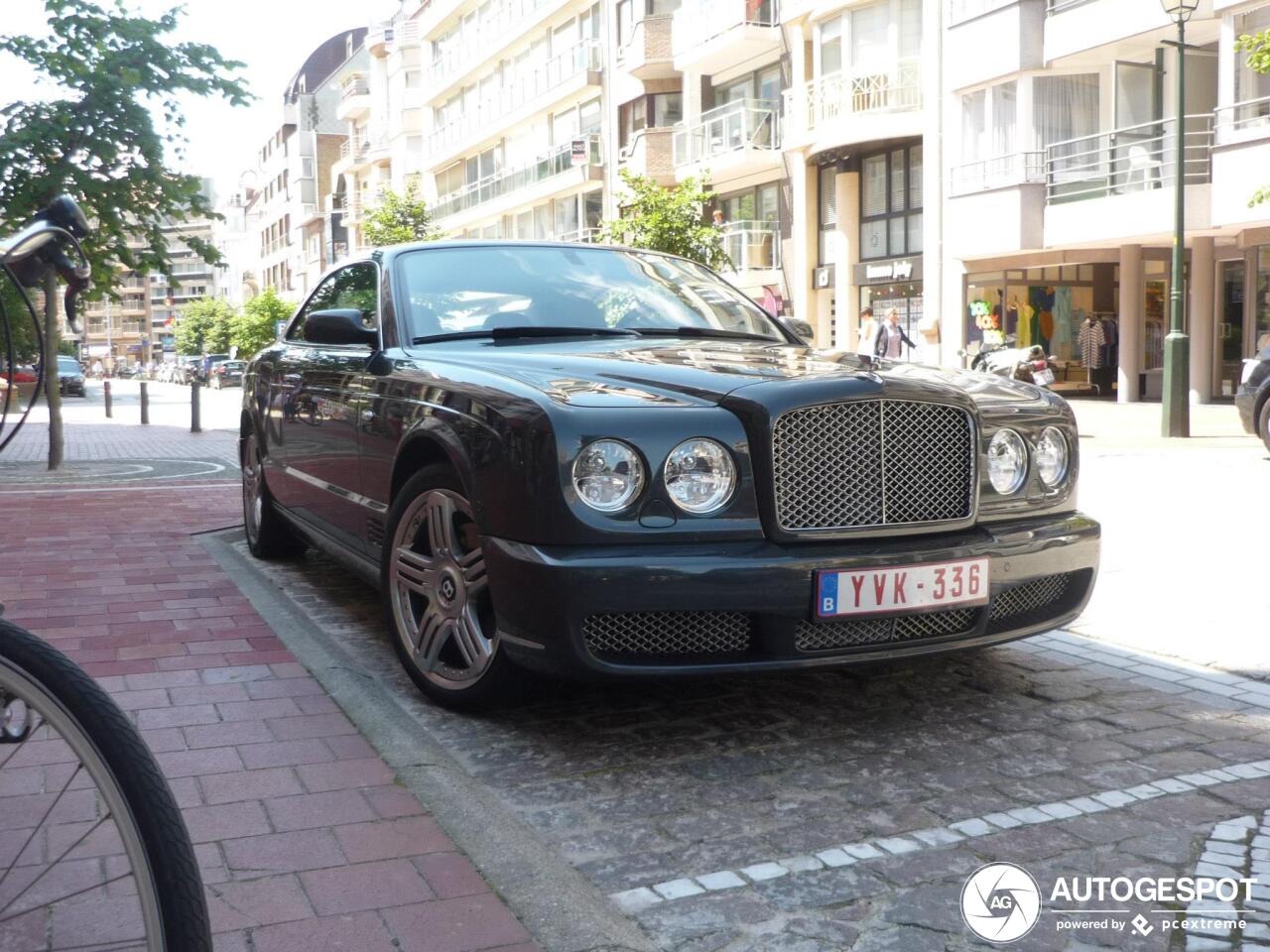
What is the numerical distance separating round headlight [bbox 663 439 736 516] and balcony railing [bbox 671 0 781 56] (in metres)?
32.2

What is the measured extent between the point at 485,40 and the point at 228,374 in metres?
17.1

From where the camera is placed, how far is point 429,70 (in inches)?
2490

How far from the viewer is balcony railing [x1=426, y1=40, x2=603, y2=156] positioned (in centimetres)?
4441

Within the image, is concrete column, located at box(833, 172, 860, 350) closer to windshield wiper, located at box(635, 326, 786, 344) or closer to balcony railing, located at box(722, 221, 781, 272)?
balcony railing, located at box(722, 221, 781, 272)

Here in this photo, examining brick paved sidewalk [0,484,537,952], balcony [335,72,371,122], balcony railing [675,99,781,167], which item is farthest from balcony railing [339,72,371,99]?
brick paved sidewalk [0,484,537,952]

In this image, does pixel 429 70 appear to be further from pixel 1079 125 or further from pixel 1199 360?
pixel 1199 360

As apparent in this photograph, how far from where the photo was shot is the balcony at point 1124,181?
23.8 metres

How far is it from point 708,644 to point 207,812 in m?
1.33

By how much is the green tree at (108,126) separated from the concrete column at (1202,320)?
18.3 meters

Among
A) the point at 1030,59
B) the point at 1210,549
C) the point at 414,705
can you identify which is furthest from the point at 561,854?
the point at 1030,59

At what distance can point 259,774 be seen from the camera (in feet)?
12.1

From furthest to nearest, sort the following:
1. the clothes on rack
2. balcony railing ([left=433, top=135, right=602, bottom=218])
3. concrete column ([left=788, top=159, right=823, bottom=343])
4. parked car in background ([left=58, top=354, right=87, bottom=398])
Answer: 1. parked car in background ([left=58, top=354, right=87, bottom=398])
2. balcony railing ([left=433, top=135, right=602, bottom=218])
3. concrete column ([left=788, top=159, right=823, bottom=343])
4. the clothes on rack

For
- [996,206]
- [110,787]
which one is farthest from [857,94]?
[110,787]

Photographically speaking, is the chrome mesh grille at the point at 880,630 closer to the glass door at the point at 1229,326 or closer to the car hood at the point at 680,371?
the car hood at the point at 680,371
